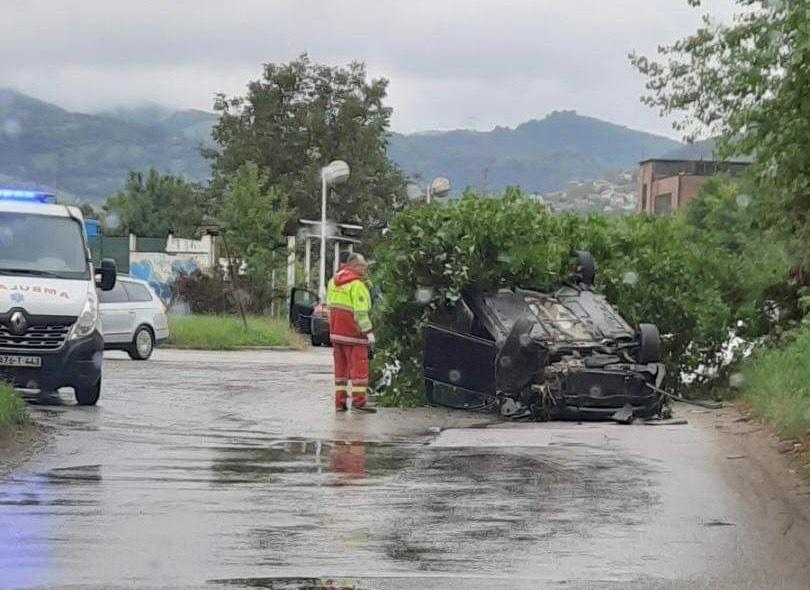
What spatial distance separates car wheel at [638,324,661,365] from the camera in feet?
53.8

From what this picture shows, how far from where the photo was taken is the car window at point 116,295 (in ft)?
92.4

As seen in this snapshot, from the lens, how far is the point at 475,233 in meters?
18.0

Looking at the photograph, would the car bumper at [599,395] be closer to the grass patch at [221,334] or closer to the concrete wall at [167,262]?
the grass patch at [221,334]

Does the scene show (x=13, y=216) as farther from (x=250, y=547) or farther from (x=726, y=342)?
(x=250, y=547)

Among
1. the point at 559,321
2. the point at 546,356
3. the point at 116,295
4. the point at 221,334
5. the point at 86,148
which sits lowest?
the point at 221,334

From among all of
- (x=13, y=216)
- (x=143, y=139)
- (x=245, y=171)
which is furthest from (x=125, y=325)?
(x=143, y=139)

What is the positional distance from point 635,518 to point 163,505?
2914mm

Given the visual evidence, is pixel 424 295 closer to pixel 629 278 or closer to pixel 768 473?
pixel 629 278

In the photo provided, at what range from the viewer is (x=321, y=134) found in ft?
233

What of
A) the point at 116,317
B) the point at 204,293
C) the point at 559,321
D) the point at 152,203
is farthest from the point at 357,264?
the point at 152,203

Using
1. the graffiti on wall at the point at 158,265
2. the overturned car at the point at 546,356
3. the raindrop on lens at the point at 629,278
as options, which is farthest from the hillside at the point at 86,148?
the overturned car at the point at 546,356

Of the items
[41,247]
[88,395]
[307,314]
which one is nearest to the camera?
[88,395]

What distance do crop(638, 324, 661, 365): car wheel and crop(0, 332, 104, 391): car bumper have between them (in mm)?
5963

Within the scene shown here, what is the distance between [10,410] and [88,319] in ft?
10.8
